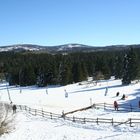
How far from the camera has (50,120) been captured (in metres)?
40.8

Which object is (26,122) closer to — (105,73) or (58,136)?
(58,136)

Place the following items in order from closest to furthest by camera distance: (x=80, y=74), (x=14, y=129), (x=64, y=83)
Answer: (x=14, y=129), (x=64, y=83), (x=80, y=74)

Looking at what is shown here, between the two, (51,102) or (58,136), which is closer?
(58,136)

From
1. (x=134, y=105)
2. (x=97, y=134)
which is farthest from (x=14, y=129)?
(x=134, y=105)

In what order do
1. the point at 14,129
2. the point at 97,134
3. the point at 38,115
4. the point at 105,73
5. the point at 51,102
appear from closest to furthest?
1. the point at 97,134
2. the point at 14,129
3. the point at 38,115
4. the point at 51,102
5. the point at 105,73

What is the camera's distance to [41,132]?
1378 inches

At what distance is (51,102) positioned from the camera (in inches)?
2530

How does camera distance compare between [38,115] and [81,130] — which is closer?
[81,130]

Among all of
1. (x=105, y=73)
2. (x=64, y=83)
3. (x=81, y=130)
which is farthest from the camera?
(x=105, y=73)

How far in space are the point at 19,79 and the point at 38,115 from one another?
7065 centimetres

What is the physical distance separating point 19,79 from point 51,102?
5278 cm

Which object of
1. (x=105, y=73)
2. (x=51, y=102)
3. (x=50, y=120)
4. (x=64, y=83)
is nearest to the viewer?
(x=50, y=120)

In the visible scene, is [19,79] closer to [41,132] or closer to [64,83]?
[64,83]

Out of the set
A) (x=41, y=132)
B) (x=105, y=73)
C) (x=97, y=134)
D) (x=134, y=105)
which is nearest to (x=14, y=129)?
(x=41, y=132)
